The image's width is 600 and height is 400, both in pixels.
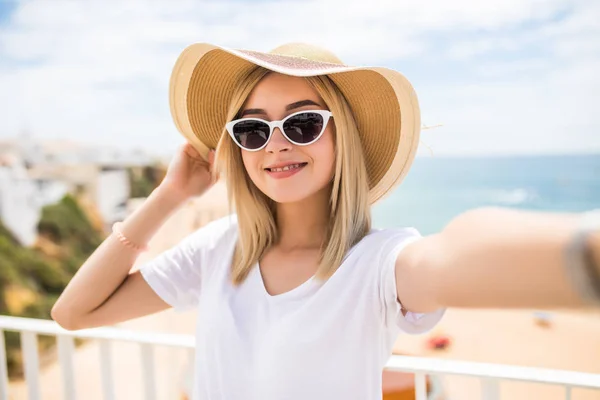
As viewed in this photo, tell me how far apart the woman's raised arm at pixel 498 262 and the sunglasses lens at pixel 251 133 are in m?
0.50

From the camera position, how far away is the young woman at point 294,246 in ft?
3.17

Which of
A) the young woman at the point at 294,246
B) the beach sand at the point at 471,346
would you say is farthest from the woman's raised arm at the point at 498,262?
the beach sand at the point at 471,346

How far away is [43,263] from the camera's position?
2098cm

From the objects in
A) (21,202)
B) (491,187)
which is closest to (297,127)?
(21,202)

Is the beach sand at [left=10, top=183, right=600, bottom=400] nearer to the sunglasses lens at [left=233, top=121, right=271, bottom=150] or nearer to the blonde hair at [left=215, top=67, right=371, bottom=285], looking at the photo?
the blonde hair at [left=215, top=67, right=371, bottom=285]

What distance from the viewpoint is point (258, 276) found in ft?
4.15

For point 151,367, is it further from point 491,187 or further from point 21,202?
point 491,187

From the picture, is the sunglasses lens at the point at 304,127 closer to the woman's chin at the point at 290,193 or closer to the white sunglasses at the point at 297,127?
the white sunglasses at the point at 297,127

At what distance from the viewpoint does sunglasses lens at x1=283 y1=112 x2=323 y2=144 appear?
1.20 m

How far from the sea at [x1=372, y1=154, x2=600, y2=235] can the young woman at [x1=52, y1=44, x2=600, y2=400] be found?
2667cm

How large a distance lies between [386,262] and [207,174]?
77 cm

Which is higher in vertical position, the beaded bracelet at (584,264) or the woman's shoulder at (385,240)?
the beaded bracelet at (584,264)

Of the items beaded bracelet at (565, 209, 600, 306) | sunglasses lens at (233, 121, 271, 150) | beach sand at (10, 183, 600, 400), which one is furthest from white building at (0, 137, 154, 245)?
beaded bracelet at (565, 209, 600, 306)

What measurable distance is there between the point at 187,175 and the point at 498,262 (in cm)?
109
